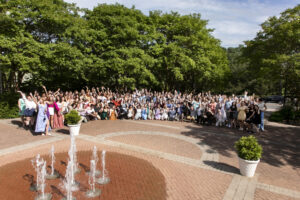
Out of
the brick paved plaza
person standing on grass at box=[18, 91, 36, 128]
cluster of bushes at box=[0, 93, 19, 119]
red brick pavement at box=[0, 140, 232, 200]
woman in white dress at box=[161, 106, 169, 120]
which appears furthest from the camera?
woman in white dress at box=[161, 106, 169, 120]

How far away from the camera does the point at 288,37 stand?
20.1 metres

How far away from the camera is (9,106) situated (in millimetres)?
16484

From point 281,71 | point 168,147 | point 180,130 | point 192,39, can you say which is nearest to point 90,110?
point 180,130

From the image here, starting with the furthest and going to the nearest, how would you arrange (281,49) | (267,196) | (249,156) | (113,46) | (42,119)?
(281,49) < (113,46) < (42,119) < (249,156) < (267,196)

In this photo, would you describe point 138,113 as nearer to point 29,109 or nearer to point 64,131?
point 64,131

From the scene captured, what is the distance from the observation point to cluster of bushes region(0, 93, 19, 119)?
15828mm

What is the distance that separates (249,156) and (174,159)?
288cm

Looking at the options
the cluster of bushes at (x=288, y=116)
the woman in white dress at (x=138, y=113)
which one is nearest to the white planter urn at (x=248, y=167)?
the woman in white dress at (x=138, y=113)

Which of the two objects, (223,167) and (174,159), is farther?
(174,159)

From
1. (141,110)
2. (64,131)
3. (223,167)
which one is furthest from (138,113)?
(223,167)

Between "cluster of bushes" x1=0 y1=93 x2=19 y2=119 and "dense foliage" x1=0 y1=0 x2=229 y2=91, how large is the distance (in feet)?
7.24

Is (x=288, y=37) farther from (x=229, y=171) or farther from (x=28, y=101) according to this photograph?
(x=28, y=101)

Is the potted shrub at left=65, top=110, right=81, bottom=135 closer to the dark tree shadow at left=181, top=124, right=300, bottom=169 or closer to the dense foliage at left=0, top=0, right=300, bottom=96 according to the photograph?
the dark tree shadow at left=181, top=124, right=300, bottom=169

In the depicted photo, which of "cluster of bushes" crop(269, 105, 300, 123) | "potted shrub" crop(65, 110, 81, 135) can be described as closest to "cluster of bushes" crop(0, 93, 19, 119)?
"potted shrub" crop(65, 110, 81, 135)
